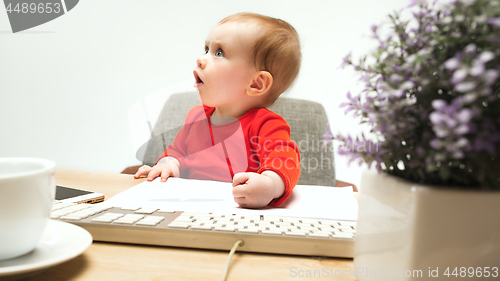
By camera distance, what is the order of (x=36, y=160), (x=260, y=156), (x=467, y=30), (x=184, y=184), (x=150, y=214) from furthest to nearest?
(x=260, y=156) < (x=184, y=184) < (x=150, y=214) < (x=36, y=160) < (x=467, y=30)

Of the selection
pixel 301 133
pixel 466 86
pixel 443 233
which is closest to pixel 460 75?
pixel 466 86

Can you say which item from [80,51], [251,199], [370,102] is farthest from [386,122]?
[80,51]

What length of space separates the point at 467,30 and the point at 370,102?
86mm

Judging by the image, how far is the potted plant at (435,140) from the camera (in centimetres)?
22

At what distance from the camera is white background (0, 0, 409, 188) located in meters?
1.76

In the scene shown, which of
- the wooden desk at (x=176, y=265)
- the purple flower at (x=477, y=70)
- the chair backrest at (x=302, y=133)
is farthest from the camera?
the chair backrest at (x=302, y=133)

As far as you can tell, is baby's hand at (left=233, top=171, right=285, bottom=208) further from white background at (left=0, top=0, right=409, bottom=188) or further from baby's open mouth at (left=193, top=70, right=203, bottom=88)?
white background at (left=0, top=0, right=409, bottom=188)

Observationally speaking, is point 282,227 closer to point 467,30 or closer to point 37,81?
point 467,30

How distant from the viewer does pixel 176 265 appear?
0.36 metres

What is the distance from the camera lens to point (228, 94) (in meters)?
0.87

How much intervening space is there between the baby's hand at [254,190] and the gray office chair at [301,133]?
0.70 metres

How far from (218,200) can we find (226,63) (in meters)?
0.39

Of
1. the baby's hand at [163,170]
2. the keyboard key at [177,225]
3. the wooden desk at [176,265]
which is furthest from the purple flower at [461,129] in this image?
the baby's hand at [163,170]

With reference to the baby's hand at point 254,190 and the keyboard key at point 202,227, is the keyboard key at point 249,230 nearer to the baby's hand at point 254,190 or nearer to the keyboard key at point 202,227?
the keyboard key at point 202,227
